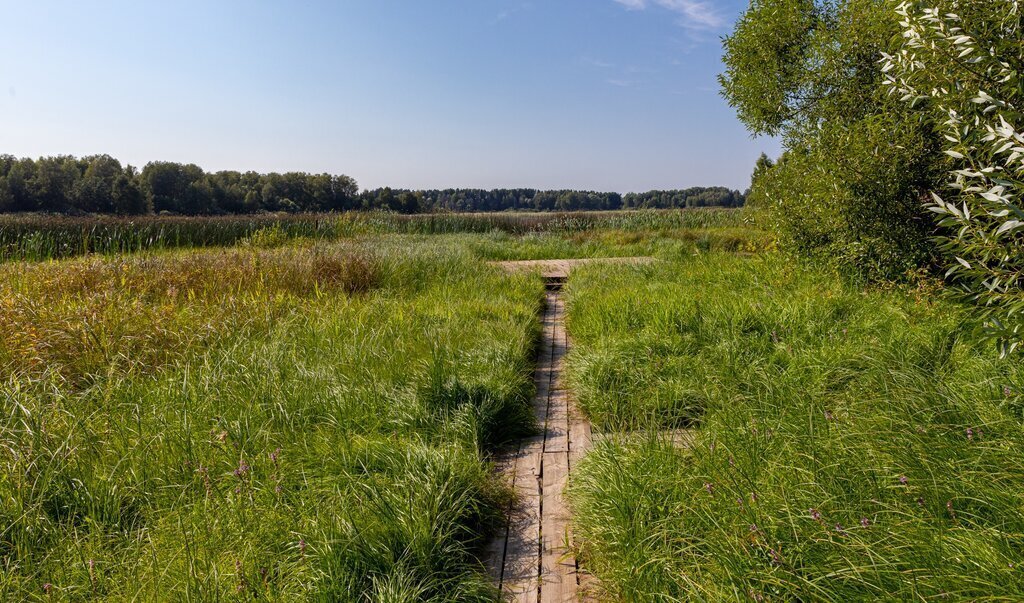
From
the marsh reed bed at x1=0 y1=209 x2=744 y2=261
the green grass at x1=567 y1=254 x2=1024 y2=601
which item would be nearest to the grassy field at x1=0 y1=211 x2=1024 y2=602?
the green grass at x1=567 y1=254 x2=1024 y2=601

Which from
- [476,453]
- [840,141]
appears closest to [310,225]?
[840,141]

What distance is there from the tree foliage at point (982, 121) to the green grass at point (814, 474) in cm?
54

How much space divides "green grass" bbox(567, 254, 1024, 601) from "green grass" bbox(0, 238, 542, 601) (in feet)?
2.29

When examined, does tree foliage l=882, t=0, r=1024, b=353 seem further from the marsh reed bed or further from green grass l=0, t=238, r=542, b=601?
the marsh reed bed

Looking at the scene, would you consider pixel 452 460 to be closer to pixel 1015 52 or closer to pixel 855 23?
pixel 1015 52

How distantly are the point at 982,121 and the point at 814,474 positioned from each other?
2091 millimetres

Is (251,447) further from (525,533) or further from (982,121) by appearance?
(982,121)

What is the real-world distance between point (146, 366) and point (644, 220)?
734 inches

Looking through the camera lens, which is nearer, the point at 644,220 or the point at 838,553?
the point at 838,553

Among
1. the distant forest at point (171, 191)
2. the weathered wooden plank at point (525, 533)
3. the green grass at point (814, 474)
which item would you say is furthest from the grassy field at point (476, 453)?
the distant forest at point (171, 191)

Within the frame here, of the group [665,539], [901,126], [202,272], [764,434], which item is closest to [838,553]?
[665,539]

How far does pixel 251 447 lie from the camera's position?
120 inches

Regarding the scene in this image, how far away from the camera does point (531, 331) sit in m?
6.06

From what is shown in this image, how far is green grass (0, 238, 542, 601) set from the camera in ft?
7.09
